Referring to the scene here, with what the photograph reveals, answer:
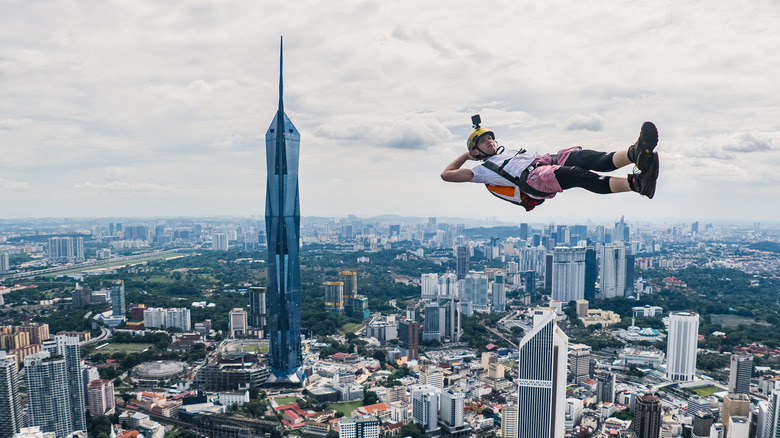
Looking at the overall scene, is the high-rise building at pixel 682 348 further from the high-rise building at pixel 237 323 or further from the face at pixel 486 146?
the face at pixel 486 146

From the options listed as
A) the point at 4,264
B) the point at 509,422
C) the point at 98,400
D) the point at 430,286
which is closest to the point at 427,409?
the point at 509,422

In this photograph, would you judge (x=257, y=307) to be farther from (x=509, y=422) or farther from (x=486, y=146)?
(x=486, y=146)

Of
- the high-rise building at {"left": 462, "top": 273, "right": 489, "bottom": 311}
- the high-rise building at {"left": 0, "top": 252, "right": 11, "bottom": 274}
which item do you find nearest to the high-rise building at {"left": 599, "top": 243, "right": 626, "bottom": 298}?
the high-rise building at {"left": 462, "top": 273, "right": 489, "bottom": 311}

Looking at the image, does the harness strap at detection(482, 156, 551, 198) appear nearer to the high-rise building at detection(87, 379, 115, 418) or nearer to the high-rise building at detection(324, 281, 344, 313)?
the high-rise building at detection(87, 379, 115, 418)

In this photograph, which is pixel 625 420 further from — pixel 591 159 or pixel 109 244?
pixel 109 244

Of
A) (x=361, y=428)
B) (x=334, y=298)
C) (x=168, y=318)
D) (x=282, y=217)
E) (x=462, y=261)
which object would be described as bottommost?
(x=168, y=318)
